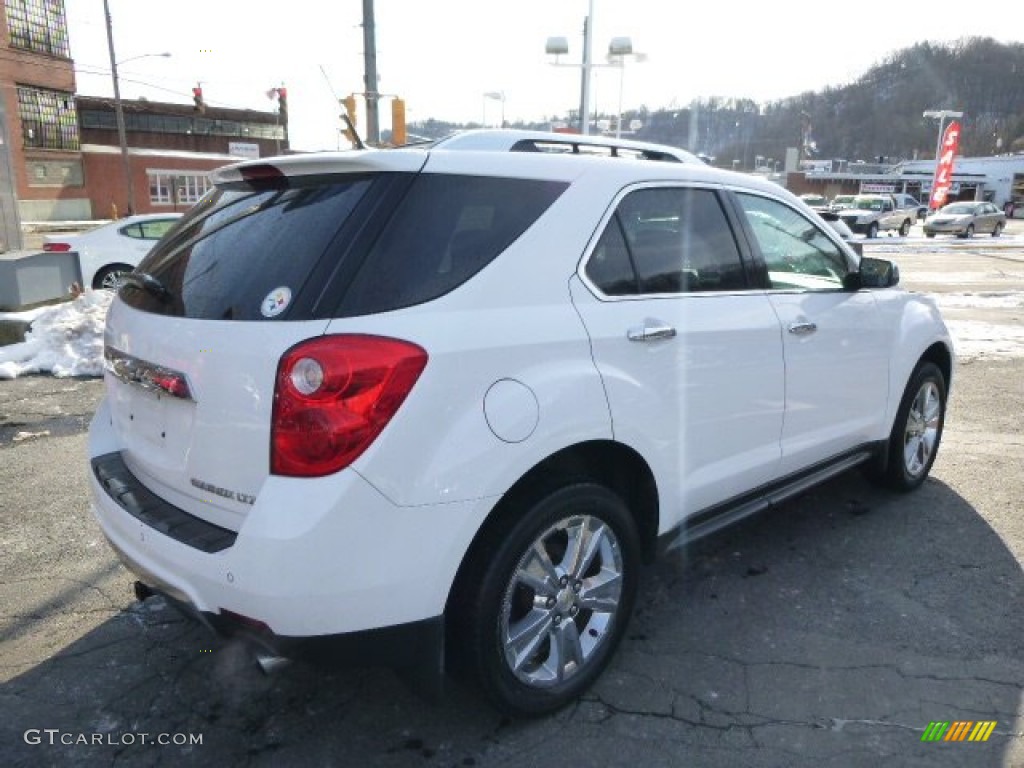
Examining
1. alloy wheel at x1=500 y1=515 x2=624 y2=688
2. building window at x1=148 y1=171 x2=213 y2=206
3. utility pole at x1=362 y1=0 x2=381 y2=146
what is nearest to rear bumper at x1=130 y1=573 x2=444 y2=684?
alloy wheel at x1=500 y1=515 x2=624 y2=688

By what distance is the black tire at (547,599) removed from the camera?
2389 millimetres

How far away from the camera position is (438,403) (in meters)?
2.18

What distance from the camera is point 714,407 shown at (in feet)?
10.1

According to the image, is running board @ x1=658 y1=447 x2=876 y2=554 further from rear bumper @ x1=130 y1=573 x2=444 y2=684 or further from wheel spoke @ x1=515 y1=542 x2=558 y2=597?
rear bumper @ x1=130 y1=573 x2=444 y2=684

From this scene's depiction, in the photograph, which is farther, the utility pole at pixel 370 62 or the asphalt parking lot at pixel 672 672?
the utility pole at pixel 370 62

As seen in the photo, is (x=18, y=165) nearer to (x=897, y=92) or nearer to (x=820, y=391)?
(x=820, y=391)

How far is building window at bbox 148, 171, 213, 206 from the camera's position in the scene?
169 feet

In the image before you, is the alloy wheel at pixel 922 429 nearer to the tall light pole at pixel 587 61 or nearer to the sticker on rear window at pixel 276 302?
the sticker on rear window at pixel 276 302

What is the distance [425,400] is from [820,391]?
2249mm

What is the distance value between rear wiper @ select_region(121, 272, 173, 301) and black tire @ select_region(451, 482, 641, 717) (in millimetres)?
1329

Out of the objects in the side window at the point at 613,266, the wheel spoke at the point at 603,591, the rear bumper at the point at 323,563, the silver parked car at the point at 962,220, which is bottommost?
the silver parked car at the point at 962,220

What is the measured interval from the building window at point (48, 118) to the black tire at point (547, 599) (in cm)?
5355

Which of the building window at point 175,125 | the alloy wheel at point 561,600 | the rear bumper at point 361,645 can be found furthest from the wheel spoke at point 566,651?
the building window at point 175,125

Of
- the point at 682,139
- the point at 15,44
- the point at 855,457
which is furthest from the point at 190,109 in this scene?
the point at 855,457
